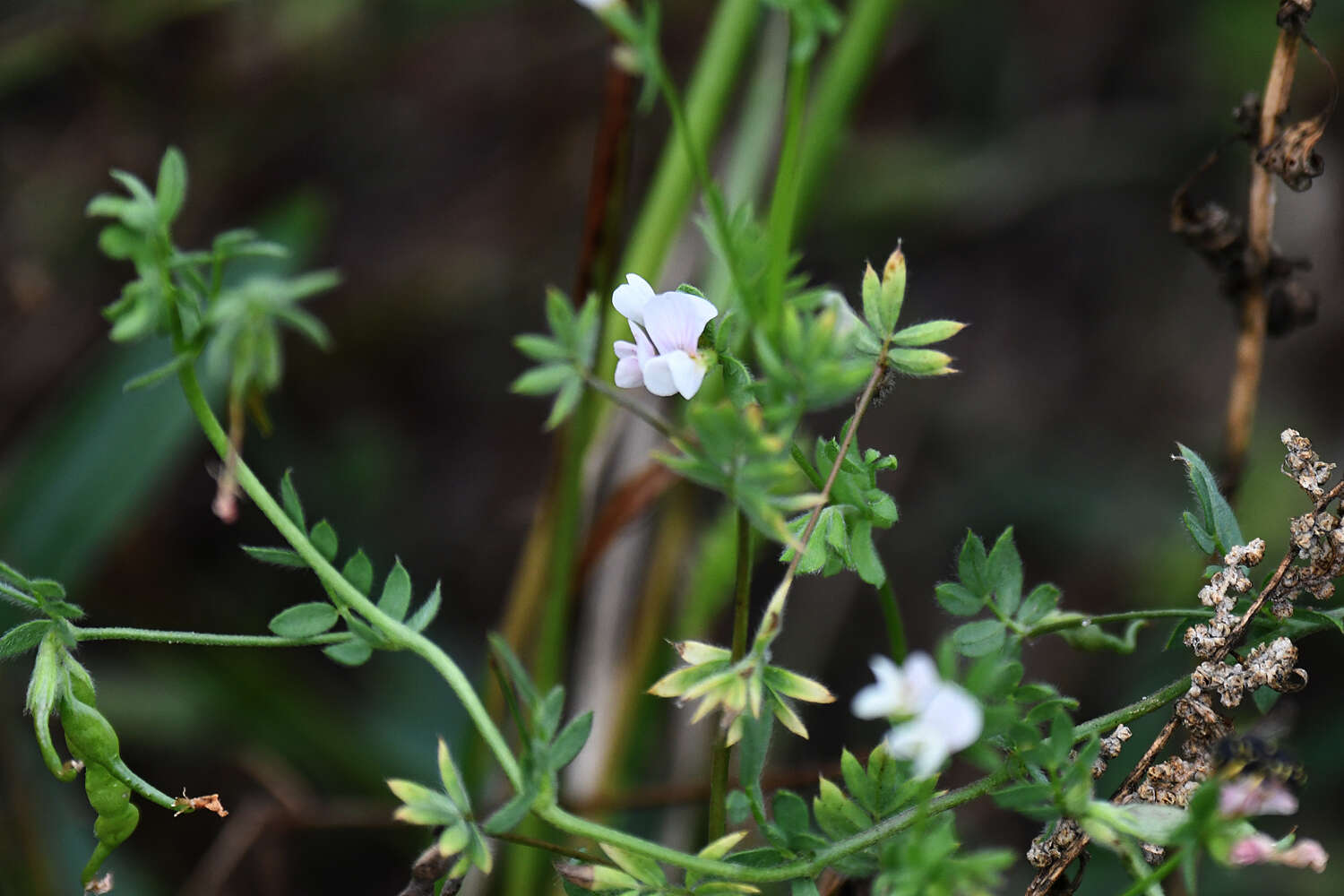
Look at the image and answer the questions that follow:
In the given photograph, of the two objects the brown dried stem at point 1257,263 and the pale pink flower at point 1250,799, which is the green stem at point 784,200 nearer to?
the pale pink flower at point 1250,799

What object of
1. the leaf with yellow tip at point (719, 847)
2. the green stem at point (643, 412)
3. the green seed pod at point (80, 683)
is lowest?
the leaf with yellow tip at point (719, 847)

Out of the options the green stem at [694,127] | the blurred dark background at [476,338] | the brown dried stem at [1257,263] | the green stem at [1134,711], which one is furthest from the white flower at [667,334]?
the blurred dark background at [476,338]

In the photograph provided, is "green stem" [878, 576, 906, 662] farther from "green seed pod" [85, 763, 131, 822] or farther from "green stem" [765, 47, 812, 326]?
"green seed pod" [85, 763, 131, 822]

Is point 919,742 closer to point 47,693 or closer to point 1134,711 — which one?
point 1134,711

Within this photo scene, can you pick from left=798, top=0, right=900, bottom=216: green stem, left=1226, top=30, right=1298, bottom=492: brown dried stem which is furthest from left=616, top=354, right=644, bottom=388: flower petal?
left=798, top=0, right=900, bottom=216: green stem

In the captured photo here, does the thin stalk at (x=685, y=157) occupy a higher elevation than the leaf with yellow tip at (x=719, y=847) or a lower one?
higher

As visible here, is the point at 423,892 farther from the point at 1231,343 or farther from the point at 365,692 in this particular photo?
the point at 1231,343

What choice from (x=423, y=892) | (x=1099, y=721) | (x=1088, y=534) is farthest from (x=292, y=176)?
(x=1099, y=721)
